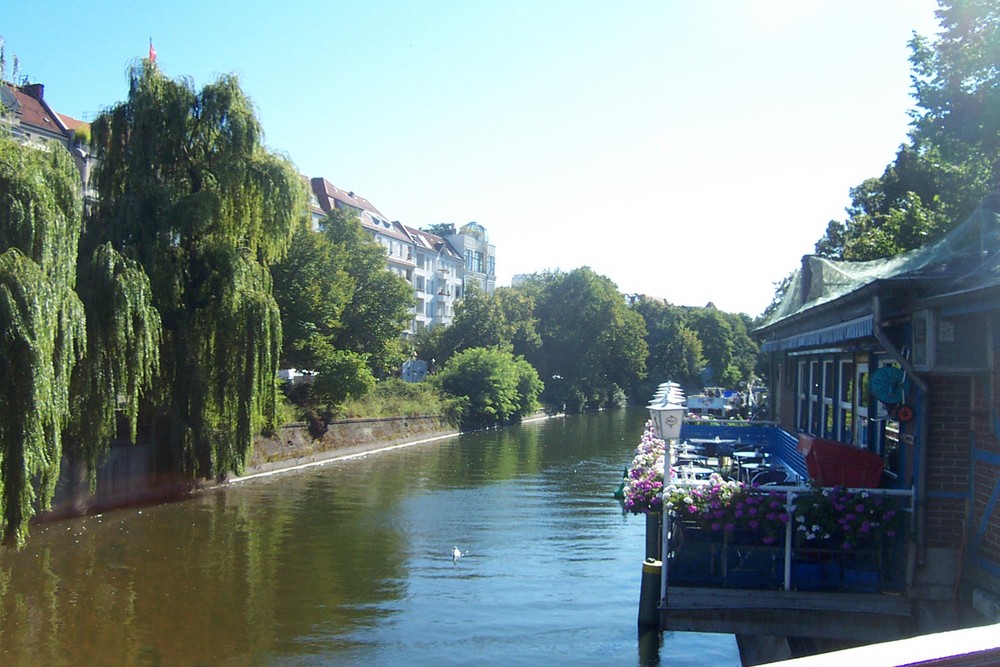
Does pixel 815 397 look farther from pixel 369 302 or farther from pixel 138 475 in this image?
pixel 369 302

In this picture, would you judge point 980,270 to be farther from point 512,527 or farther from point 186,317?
point 186,317

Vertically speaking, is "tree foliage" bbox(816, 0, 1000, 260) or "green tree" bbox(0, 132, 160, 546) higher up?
"tree foliage" bbox(816, 0, 1000, 260)

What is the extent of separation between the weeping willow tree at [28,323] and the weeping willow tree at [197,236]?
7.26 m

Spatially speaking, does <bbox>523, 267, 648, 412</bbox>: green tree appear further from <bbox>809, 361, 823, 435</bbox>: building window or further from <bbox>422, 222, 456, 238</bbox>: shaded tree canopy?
<bbox>809, 361, 823, 435</bbox>: building window

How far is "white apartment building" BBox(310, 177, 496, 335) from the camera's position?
63875 millimetres

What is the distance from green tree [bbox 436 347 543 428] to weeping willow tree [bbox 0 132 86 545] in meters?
34.8

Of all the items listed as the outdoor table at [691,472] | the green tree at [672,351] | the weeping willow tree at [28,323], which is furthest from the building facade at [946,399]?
the green tree at [672,351]

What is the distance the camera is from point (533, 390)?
2210 inches

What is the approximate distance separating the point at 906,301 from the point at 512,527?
1277cm

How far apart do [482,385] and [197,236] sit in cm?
2878

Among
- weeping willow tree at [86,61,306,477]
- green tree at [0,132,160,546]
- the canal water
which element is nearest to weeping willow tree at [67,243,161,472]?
green tree at [0,132,160,546]

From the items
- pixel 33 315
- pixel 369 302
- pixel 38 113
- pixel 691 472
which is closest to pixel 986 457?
pixel 691 472

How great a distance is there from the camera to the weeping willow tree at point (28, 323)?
1272 centimetres

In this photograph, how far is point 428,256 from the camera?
73.8 meters
